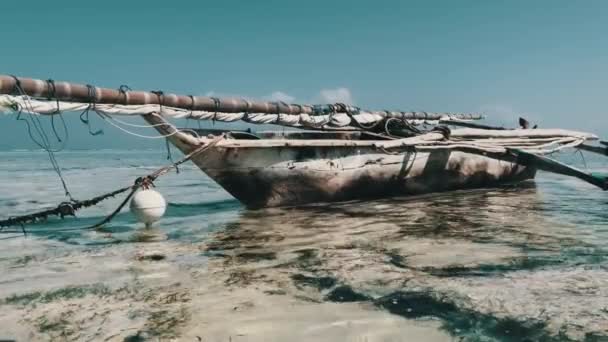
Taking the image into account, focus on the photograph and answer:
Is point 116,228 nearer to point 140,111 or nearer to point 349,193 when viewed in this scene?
point 140,111

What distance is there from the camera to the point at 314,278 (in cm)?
418

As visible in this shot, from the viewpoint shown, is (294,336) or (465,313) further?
(465,313)

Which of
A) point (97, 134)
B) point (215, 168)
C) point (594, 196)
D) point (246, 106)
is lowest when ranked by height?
point (594, 196)

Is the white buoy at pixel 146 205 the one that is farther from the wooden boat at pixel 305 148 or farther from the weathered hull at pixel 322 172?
the weathered hull at pixel 322 172

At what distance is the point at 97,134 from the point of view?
6.42 m

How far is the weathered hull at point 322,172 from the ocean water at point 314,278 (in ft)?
2.20

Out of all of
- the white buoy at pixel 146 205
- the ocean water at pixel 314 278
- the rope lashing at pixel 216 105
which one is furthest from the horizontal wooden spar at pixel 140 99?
the ocean water at pixel 314 278

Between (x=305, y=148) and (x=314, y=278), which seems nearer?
(x=314, y=278)

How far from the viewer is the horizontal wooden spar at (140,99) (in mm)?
5879

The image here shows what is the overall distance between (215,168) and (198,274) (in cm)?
363

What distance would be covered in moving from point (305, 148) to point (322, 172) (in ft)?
1.90

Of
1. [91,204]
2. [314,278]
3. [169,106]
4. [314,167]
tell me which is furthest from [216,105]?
[314,278]

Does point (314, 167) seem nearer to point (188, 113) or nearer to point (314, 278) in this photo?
point (188, 113)

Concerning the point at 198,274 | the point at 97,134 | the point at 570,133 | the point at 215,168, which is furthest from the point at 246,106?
the point at 570,133
